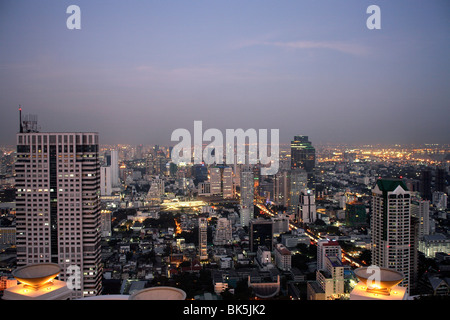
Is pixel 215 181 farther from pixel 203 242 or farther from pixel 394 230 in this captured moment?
pixel 394 230

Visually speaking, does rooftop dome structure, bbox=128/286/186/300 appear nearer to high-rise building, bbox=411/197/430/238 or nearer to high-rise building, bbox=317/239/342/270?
high-rise building, bbox=317/239/342/270

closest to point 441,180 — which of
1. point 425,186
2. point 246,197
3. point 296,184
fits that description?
point 425,186

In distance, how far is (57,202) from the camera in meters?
4.25

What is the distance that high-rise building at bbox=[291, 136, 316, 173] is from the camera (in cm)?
1069

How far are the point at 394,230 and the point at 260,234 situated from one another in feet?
11.1

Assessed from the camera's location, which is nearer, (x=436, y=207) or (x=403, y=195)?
(x=403, y=195)

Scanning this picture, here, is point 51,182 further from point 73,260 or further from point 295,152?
point 295,152

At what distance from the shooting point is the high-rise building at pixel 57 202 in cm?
420

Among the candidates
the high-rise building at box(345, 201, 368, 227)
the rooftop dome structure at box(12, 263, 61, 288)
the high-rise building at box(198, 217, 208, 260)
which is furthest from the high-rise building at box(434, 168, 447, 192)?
the rooftop dome structure at box(12, 263, 61, 288)

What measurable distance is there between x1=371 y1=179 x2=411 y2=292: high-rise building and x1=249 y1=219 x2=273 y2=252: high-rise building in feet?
10.1

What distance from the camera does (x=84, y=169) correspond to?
14.1 ft
